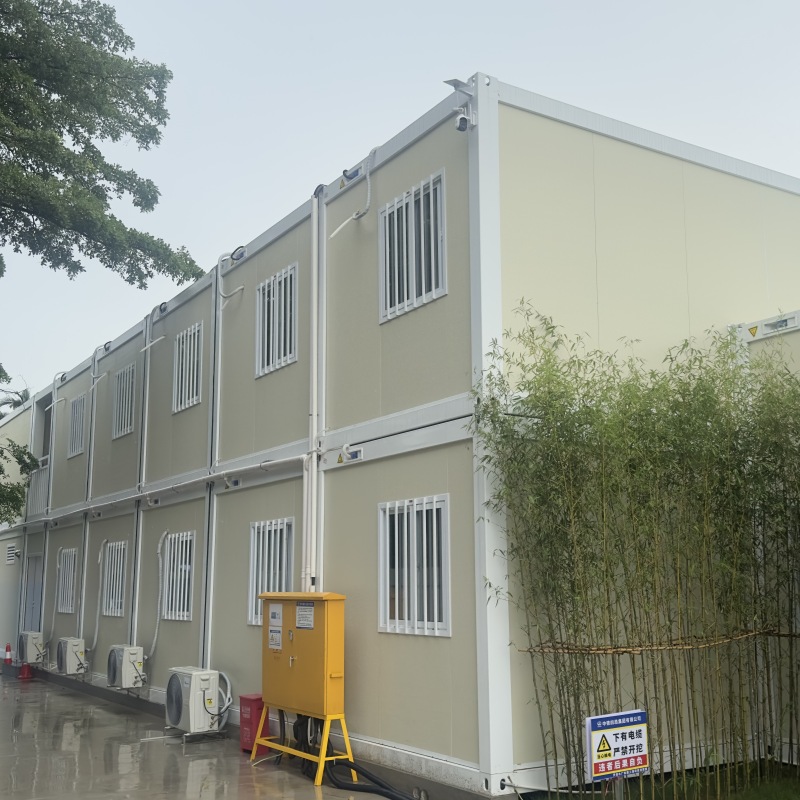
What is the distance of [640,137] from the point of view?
7930 mm

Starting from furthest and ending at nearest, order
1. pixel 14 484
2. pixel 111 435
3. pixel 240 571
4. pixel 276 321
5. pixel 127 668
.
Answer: pixel 14 484 → pixel 111 435 → pixel 127 668 → pixel 240 571 → pixel 276 321

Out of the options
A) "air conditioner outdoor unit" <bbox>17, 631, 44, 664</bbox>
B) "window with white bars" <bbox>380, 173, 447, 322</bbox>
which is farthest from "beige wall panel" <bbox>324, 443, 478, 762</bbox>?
"air conditioner outdoor unit" <bbox>17, 631, 44, 664</bbox>

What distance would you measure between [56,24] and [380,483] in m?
7.95

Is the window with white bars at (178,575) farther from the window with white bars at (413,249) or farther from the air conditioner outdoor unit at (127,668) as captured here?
the window with white bars at (413,249)

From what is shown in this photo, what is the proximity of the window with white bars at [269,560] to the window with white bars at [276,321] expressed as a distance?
5.06 ft

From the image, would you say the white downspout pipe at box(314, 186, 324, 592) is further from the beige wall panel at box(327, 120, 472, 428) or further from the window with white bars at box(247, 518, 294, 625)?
the window with white bars at box(247, 518, 294, 625)

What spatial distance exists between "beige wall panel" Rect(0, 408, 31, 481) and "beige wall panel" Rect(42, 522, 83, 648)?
3.18m

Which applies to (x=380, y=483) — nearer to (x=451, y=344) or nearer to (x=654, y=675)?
(x=451, y=344)

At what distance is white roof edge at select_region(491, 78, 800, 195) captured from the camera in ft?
24.0

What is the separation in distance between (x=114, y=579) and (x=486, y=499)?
28.2 feet

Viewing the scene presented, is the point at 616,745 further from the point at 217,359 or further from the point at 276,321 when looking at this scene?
the point at 217,359

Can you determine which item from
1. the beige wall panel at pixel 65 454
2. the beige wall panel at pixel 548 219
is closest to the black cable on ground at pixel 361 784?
the beige wall panel at pixel 548 219

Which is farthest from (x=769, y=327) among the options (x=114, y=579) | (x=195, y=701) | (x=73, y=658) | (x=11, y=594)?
(x=11, y=594)

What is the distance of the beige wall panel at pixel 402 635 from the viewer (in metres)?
6.62
